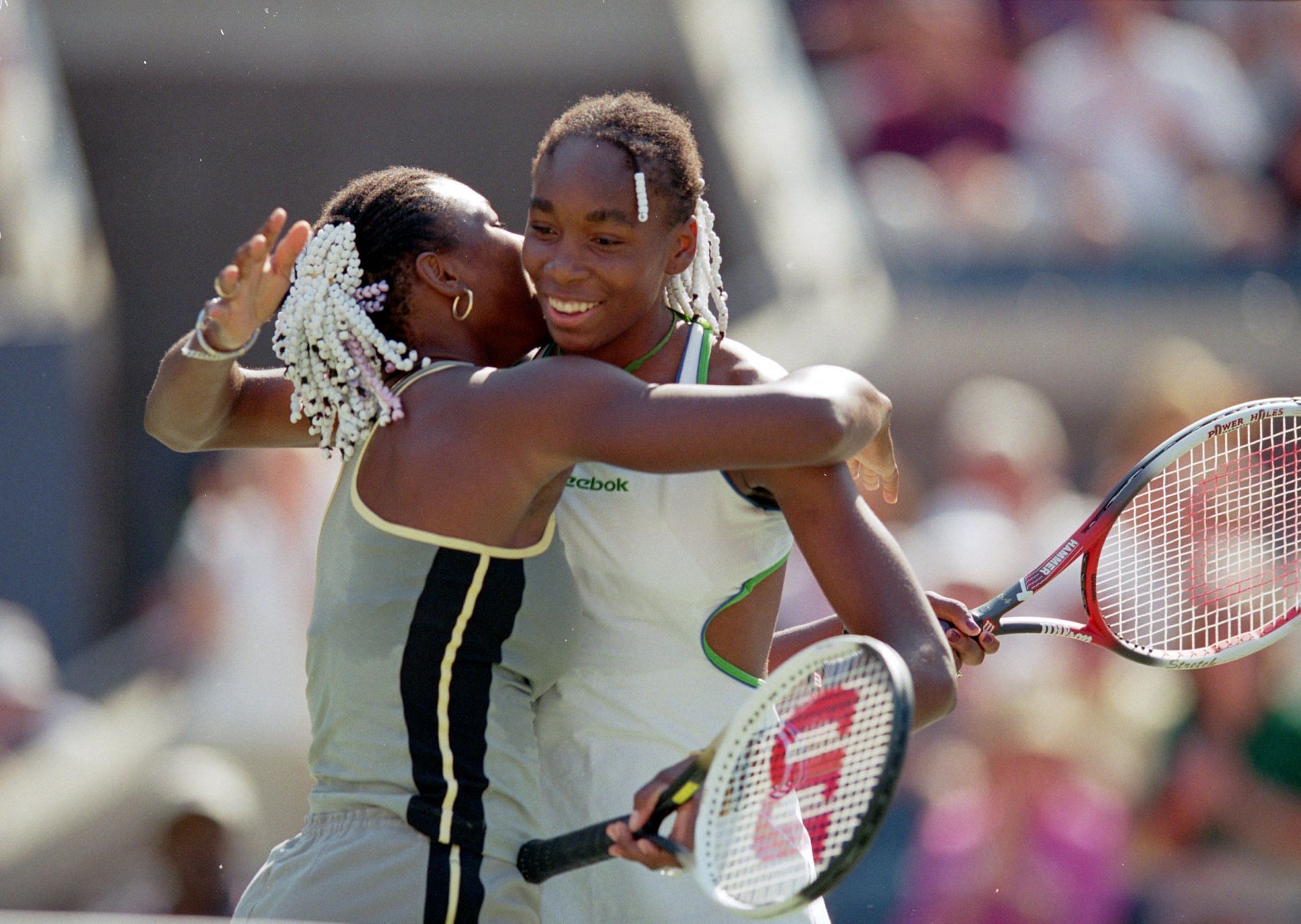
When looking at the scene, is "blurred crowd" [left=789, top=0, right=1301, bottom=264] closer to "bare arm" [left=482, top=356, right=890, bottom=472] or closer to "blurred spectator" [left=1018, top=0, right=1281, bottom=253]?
"blurred spectator" [left=1018, top=0, right=1281, bottom=253]

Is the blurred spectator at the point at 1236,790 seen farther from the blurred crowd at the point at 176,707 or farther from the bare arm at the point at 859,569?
the bare arm at the point at 859,569

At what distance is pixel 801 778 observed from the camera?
7.80ft

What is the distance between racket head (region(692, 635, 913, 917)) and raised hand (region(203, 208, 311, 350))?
0.85 meters

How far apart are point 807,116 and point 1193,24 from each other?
1.65 meters

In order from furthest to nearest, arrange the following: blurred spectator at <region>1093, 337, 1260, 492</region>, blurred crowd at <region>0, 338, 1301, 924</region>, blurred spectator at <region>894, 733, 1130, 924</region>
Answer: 1. blurred spectator at <region>1093, 337, 1260, 492</region>
2. blurred crowd at <region>0, 338, 1301, 924</region>
3. blurred spectator at <region>894, 733, 1130, 924</region>

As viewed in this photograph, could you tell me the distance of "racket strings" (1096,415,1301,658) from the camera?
11.1ft

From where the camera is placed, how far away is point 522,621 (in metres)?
2.38

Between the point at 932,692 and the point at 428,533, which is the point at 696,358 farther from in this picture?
the point at 932,692

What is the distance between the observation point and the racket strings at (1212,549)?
3.38m

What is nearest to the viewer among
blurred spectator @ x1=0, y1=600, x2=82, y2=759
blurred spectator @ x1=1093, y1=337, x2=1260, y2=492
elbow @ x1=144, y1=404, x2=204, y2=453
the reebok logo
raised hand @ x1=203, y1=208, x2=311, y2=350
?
raised hand @ x1=203, y1=208, x2=311, y2=350

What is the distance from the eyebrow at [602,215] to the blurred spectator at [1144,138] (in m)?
4.68

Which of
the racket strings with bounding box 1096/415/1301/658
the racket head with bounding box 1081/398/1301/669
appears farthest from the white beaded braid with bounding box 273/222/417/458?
the racket strings with bounding box 1096/415/1301/658

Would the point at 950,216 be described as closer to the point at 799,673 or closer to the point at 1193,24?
the point at 1193,24

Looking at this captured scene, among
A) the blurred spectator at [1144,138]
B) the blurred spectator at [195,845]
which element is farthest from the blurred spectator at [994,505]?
the blurred spectator at [195,845]
